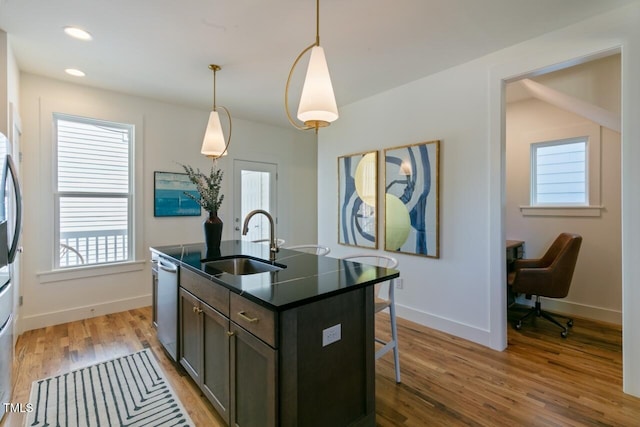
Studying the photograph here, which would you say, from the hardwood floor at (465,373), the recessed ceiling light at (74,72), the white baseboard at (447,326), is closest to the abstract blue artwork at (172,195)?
the recessed ceiling light at (74,72)

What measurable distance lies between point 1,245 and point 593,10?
422cm

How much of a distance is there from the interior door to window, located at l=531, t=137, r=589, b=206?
3.85 metres

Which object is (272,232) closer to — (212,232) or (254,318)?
(212,232)

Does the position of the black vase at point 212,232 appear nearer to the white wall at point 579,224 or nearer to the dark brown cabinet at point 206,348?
the dark brown cabinet at point 206,348

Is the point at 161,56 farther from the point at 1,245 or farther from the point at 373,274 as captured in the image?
the point at 373,274

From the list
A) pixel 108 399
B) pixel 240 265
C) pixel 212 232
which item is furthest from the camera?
pixel 212 232

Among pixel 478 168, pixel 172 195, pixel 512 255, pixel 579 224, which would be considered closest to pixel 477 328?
pixel 512 255

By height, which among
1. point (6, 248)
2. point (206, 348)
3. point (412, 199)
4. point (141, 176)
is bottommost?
point (206, 348)

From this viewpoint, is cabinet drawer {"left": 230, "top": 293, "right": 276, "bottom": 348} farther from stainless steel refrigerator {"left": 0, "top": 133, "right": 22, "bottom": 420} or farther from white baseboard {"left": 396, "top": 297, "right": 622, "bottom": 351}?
white baseboard {"left": 396, "top": 297, "right": 622, "bottom": 351}

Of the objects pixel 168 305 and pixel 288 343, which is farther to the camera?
pixel 168 305

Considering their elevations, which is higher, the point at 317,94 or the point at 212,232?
the point at 317,94

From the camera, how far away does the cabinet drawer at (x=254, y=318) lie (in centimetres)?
131

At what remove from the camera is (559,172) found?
3.77 metres

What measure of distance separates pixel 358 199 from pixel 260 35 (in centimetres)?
223
